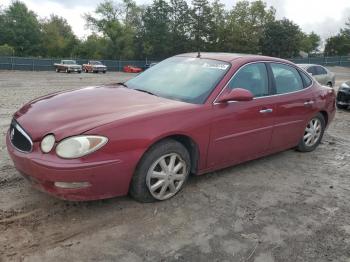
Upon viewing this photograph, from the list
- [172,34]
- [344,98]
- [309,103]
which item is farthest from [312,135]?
[172,34]

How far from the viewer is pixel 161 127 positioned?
383 centimetres

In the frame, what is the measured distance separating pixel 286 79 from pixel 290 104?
0.41 metres

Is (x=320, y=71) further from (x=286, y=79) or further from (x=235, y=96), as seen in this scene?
(x=235, y=96)

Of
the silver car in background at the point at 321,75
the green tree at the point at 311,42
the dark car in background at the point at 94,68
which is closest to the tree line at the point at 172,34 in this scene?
the green tree at the point at 311,42

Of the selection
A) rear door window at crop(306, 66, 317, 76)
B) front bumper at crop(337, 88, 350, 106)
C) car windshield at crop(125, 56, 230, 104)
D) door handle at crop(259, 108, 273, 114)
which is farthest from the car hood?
rear door window at crop(306, 66, 317, 76)

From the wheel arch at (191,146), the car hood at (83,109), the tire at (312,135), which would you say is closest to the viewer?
the car hood at (83,109)

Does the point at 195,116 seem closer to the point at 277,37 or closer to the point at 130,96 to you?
the point at 130,96

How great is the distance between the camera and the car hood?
3.53 m

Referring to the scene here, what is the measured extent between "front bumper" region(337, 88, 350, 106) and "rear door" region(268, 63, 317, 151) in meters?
6.33

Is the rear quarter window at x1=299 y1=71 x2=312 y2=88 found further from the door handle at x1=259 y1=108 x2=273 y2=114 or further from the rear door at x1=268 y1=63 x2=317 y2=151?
the door handle at x1=259 y1=108 x2=273 y2=114

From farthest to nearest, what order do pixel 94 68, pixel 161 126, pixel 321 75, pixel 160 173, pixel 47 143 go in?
1. pixel 94 68
2. pixel 321 75
3. pixel 160 173
4. pixel 161 126
5. pixel 47 143

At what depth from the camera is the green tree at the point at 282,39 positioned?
218ft

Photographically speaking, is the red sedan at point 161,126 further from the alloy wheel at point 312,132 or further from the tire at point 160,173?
the alloy wheel at point 312,132

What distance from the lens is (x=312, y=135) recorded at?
6188 mm
